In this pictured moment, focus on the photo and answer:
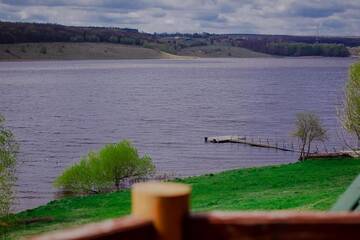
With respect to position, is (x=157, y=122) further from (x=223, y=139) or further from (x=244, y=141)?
(x=244, y=141)

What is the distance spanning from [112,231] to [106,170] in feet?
156

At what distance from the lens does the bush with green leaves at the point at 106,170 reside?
1945 inches

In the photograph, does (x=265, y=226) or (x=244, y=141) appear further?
(x=244, y=141)

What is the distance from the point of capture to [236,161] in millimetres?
61750

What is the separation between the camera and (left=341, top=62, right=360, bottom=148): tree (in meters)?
40.9

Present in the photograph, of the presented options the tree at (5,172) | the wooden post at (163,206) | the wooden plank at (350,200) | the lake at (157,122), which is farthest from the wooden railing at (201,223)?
the lake at (157,122)

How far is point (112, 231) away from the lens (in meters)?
3.83

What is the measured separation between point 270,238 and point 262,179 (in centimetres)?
3830

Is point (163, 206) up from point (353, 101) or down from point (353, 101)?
up

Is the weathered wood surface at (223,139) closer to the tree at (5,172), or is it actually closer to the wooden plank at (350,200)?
the tree at (5,172)

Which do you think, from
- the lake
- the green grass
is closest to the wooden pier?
the lake

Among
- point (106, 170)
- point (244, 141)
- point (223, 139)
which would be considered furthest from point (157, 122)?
point (106, 170)

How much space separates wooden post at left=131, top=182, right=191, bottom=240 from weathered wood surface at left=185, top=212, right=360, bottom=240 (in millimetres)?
116

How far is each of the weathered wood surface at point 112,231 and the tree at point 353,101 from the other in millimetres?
38387
